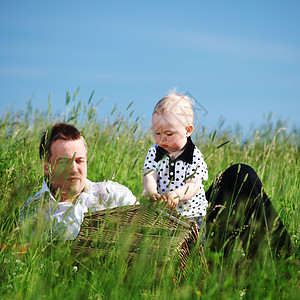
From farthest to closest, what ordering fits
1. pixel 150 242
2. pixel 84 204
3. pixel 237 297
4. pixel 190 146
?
pixel 190 146
pixel 84 204
pixel 150 242
pixel 237 297

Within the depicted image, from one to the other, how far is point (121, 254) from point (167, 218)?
38 cm

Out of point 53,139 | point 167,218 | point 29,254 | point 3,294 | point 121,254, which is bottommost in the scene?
point 3,294

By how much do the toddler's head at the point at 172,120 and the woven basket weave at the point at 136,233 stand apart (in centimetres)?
72

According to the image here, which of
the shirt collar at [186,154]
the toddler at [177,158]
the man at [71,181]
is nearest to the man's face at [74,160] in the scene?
the man at [71,181]

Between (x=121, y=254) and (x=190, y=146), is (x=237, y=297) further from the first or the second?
(x=190, y=146)

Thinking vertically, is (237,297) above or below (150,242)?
below

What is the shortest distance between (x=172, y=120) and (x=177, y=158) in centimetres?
34

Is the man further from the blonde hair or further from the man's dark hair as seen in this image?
the blonde hair

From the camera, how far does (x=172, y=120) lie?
2838 mm

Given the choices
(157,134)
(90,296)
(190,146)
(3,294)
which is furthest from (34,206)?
(190,146)

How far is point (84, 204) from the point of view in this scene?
277cm

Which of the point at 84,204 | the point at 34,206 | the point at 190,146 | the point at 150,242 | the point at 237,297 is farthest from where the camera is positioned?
the point at 190,146

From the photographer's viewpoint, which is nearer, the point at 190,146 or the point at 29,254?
the point at 29,254

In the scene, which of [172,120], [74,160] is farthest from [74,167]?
[172,120]
